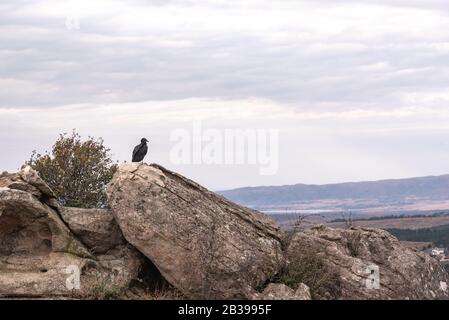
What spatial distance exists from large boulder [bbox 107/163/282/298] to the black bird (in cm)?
231

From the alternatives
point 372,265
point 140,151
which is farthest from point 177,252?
point 372,265

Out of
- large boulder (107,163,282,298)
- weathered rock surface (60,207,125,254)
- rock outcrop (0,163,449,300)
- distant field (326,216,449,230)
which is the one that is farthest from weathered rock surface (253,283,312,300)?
distant field (326,216,449,230)

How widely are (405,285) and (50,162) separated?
14.7 m

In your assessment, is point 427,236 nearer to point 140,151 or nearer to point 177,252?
point 140,151

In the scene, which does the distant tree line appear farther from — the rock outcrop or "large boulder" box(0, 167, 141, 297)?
"large boulder" box(0, 167, 141, 297)

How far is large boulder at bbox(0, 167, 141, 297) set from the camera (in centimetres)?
2125

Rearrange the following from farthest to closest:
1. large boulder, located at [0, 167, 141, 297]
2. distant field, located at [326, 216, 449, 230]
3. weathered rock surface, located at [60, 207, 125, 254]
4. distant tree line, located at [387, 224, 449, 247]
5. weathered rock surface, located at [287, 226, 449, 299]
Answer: distant field, located at [326, 216, 449, 230], distant tree line, located at [387, 224, 449, 247], weathered rock surface, located at [60, 207, 125, 254], weathered rock surface, located at [287, 226, 449, 299], large boulder, located at [0, 167, 141, 297]

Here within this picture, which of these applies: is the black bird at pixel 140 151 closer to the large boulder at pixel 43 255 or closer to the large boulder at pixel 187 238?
the large boulder at pixel 187 238

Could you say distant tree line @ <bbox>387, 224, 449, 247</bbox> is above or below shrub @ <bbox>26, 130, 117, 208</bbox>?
below

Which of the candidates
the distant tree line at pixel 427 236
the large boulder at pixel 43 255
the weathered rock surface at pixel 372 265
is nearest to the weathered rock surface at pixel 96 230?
the large boulder at pixel 43 255

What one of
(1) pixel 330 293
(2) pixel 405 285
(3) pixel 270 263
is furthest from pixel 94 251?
(2) pixel 405 285

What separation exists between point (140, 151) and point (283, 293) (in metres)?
7.19

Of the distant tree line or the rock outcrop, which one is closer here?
the rock outcrop

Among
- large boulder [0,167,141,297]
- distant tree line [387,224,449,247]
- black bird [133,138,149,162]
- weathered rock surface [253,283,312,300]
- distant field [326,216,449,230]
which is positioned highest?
black bird [133,138,149,162]
